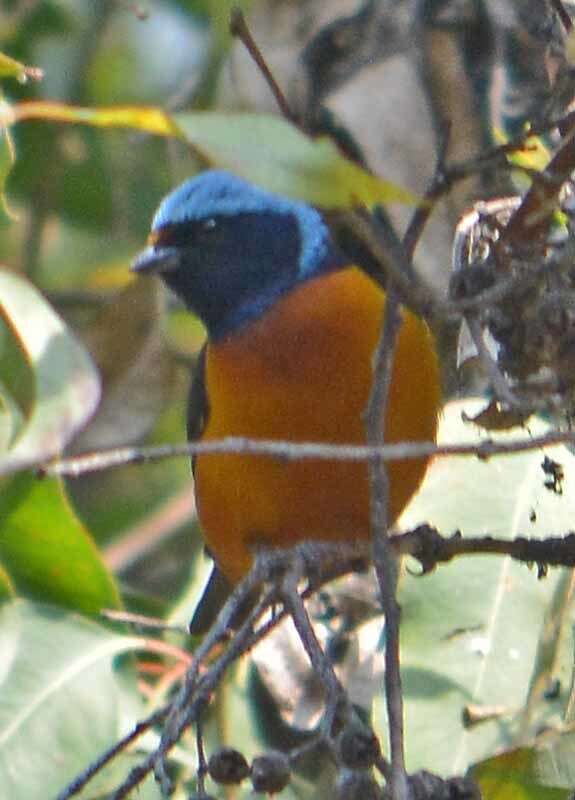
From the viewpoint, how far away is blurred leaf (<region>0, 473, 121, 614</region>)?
3004mm

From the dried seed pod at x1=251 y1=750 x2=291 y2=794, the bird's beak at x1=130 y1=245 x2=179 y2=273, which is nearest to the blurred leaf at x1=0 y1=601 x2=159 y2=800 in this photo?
the bird's beak at x1=130 y1=245 x2=179 y2=273

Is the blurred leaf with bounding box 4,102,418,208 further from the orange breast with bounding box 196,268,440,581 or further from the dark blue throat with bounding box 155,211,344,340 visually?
the dark blue throat with bounding box 155,211,344,340

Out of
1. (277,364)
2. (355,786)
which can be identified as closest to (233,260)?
(277,364)

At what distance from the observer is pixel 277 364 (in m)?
2.84

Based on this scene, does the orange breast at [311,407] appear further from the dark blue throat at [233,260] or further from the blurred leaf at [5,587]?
the blurred leaf at [5,587]

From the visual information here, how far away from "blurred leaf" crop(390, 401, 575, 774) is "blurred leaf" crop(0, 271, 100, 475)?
0.61 metres

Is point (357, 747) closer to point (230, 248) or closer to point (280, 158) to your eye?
point (280, 158)

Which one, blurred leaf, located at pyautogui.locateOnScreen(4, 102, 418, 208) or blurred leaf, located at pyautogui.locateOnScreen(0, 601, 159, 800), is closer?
blurred leaf, located at pyautogui.locateOnScreen(4, 102, 418, 208)

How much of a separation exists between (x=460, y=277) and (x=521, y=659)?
3.41 feet

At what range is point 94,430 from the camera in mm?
3801

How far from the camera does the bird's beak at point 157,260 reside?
3.15 meters

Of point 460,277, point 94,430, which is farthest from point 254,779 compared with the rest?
point 94,430

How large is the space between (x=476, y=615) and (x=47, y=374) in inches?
32.7

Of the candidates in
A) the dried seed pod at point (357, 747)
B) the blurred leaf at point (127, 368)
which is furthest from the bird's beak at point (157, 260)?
the dried seed pod at point (357, 747)
